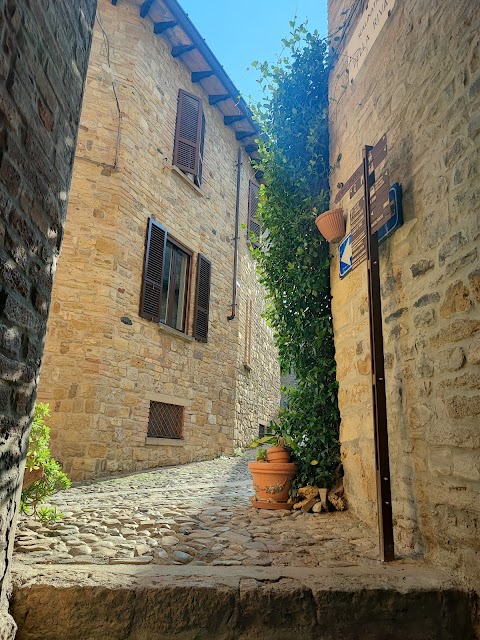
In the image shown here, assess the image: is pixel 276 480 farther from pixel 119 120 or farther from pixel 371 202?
pixel 119 120

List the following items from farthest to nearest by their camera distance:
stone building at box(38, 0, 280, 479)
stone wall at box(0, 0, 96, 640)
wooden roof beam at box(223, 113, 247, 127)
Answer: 1. wooden roof beam at box(223, 113, 247, 127)
2. stone building at box(38, 0, 280, 479)
3. stone wall at box(0, 0, 96, 640)

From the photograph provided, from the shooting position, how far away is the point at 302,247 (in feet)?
13.8

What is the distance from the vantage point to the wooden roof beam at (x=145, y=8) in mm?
7532

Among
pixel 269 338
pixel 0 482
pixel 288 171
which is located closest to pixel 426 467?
pixel 0 482

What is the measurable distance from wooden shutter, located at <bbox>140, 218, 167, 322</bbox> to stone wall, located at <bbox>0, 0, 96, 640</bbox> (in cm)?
473

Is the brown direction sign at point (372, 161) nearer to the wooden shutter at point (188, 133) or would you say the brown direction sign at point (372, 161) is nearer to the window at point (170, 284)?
the window at point (170, 284)

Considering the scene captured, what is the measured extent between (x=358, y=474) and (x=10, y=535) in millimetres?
2240

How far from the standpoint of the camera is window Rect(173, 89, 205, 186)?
8.46 m

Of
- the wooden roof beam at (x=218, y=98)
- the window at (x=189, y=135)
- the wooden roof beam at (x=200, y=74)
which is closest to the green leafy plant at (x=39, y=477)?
the window at (x=189, y=135)

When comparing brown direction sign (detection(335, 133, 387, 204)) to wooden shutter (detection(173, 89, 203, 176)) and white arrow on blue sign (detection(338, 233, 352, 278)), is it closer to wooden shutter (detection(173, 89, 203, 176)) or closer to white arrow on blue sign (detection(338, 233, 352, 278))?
white arrow on blue sign (detection(338, 233, 352, 278))

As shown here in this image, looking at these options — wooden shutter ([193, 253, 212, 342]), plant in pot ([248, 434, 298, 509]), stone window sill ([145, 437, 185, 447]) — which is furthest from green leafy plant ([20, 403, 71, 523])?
wooden shutter ([193, 253, 212, 342])

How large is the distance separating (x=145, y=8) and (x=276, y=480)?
7.88 meters

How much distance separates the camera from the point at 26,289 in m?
1.95

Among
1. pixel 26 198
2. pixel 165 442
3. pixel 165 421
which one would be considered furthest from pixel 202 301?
pixel 26 198
